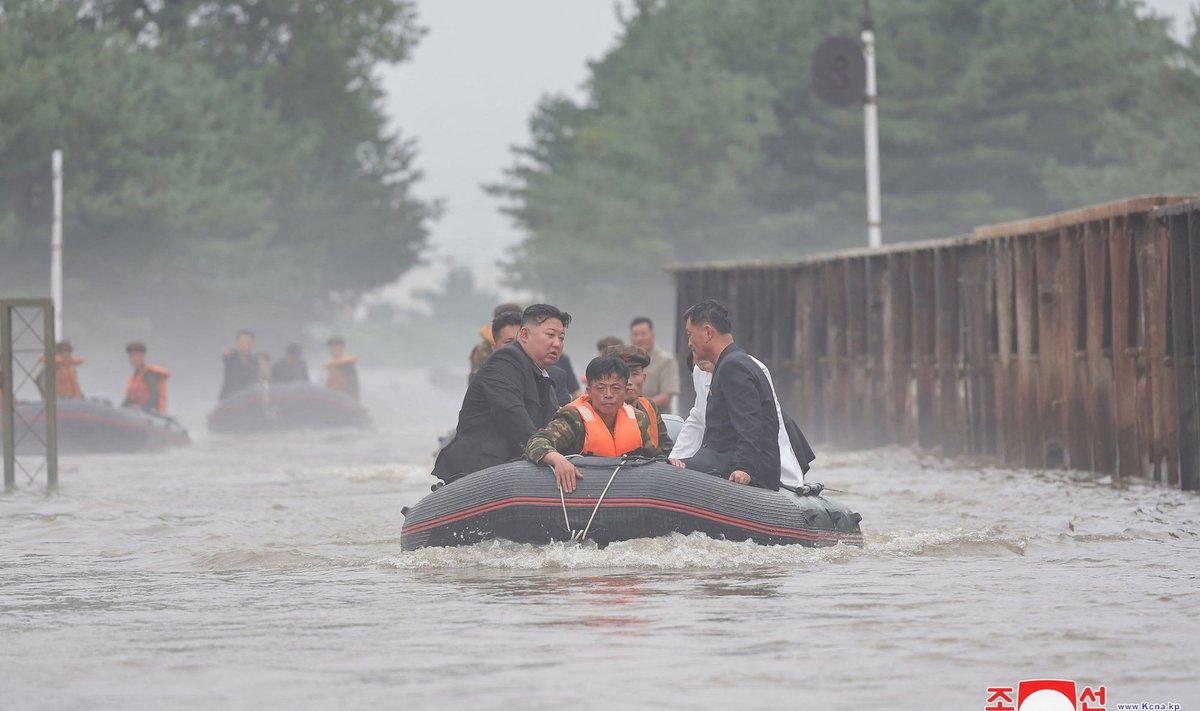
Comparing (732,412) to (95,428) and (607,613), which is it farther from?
(95,428)

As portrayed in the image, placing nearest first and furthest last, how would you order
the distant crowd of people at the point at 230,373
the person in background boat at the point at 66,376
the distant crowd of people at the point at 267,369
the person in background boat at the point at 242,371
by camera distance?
1. the person in background boat at the point at 66,376
2. the distant crowd of people at the point at 230,373
3. the distant crowd of people at the point at 267,369
4. the person in background boat at the point at 242,371

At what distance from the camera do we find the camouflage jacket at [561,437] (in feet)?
41.4

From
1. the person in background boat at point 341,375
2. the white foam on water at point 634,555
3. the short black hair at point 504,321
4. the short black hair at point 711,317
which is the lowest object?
the white foam on water at point 634,555

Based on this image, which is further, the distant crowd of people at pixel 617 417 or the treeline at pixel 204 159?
the treeline at pixel 204 159

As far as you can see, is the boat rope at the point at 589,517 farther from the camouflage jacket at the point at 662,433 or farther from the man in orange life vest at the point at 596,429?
the camouflage jacket at the point at 662,433

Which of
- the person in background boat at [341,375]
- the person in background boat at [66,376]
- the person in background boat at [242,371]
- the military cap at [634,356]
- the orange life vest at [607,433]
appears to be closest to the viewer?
the orange life vest at [607,433]

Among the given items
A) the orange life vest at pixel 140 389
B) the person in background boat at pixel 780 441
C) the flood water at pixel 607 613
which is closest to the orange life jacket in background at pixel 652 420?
the person in background boat at pixel 780 441

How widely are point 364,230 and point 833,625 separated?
2760 inches

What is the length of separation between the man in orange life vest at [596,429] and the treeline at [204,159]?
30.8m

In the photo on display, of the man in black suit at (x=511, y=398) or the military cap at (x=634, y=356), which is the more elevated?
the military cap at (x=634, y=356)

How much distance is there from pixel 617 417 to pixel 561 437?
0.45m

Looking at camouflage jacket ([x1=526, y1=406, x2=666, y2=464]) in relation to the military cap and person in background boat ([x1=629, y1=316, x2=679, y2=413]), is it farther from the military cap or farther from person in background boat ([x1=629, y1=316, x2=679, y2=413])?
person in background boat ([x1=629, y1=316, x2=679, y2=413])

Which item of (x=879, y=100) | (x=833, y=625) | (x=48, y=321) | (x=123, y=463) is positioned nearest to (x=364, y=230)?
(x=879, y=100)

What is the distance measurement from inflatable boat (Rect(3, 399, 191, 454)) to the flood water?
11.9 meters
